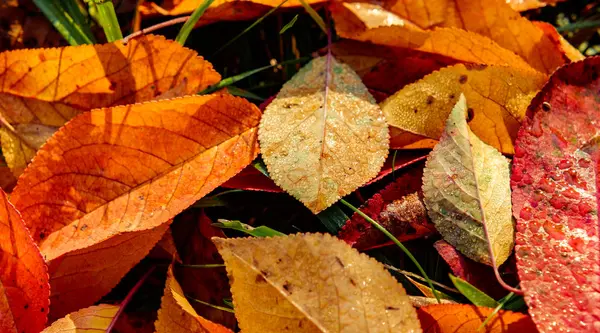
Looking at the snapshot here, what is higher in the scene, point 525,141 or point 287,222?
point 525,141

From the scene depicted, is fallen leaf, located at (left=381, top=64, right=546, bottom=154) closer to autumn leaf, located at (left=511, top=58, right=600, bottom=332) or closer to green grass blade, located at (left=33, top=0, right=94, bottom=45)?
autumn leaf, located at (left=511, top=58, right=600, bottom=332)

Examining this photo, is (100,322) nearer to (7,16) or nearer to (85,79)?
(85,79)

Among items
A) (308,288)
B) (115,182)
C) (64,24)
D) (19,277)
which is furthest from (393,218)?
(64,24)

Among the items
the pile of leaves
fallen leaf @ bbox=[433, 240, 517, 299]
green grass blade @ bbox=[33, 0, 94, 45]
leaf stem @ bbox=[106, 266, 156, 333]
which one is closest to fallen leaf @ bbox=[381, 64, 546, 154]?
the pile of leaves

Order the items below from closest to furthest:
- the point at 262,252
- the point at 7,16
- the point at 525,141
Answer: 1. the point at 262,252
2. the point at 525,141
3. the point at 7,16

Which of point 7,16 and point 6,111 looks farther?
point 7,16

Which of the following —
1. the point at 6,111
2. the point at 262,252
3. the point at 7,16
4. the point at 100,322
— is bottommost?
the point at 100,322

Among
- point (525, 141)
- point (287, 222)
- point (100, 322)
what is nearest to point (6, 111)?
point (100, 322)

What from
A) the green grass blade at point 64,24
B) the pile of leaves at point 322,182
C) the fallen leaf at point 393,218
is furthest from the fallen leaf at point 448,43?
the green grass blade at point 64,24
